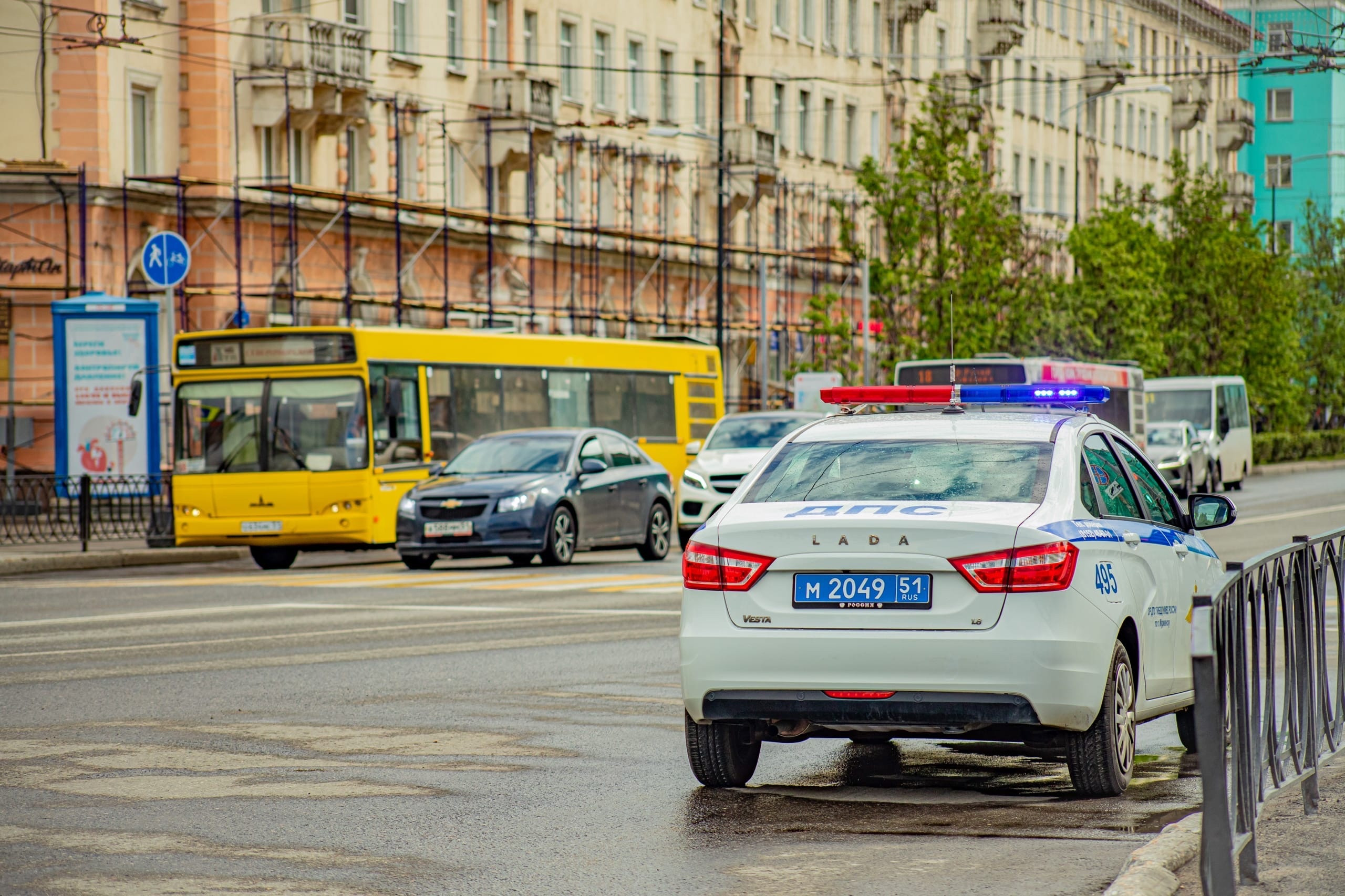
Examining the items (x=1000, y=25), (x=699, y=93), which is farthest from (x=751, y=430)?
(x=1000, y=25)

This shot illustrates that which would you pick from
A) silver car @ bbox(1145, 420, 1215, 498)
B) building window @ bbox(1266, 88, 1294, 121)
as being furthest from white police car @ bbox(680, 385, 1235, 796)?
building window @ bbox(1266, 88, 1294, 121)

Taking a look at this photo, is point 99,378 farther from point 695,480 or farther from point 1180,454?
point 1180,454

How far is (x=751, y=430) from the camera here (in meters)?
29.8

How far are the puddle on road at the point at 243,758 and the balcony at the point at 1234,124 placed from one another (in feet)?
323

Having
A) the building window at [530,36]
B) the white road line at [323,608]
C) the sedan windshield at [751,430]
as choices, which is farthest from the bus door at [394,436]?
the building window at [530,36]

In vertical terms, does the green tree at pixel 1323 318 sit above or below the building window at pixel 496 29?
below

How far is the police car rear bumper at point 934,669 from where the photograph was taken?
7.85 metres

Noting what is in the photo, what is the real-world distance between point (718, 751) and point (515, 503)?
15020 mm

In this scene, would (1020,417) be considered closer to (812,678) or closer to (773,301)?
(812,678)

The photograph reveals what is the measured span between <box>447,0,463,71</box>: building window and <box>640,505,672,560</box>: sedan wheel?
23.0 meters

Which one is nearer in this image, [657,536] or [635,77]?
[657,536]

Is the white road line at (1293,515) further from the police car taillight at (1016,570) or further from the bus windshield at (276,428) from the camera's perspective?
the police car taillight at (1016,570)

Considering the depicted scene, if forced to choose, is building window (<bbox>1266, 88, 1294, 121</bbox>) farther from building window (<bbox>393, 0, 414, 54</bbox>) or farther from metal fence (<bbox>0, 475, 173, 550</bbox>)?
metal fence (<bbox>0, 475, 173, 550</bbox>)

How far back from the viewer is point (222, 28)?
128 feet
